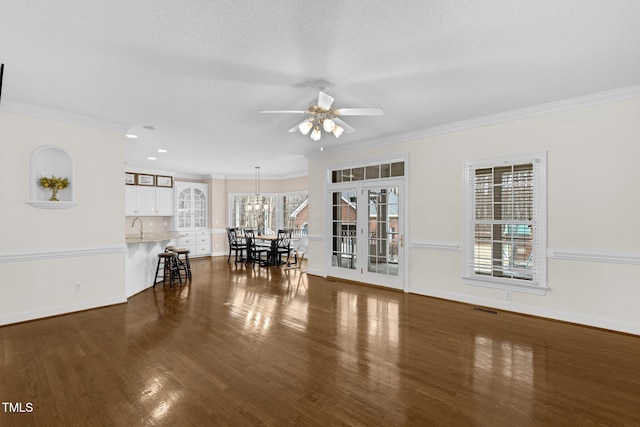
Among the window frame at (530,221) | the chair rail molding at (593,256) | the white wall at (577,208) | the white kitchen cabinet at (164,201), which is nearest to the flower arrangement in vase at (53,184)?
the white kitchen cabinet at (164,201)

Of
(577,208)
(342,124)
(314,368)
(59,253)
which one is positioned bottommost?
(314,368)

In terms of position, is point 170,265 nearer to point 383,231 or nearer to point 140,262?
point 140,262

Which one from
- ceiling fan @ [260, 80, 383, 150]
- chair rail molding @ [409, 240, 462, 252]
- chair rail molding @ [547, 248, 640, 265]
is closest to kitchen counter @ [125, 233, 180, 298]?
ceiling fan @ [260, 80, 383, 150]

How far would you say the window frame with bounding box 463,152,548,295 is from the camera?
155 inches

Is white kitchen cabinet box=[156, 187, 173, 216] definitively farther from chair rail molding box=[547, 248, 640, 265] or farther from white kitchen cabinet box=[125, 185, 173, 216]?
chair rail molding box=[547, 248, 640, 265]

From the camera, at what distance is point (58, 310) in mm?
4055

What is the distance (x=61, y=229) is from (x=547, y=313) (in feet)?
21.4

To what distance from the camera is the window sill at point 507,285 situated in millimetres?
3986

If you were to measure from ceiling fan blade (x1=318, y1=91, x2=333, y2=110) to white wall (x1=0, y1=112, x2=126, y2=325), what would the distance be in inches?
136

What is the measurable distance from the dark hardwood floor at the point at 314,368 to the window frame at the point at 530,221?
45cm

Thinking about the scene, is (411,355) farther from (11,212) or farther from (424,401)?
(11,212)

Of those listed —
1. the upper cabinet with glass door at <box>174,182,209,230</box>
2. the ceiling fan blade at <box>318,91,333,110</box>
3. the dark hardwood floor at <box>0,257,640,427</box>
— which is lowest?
the dark hardwood floor at <box>0,257,640,427</box>

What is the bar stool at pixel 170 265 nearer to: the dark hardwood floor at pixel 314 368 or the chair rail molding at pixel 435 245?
the dark hardwood floor at pixel 314 368

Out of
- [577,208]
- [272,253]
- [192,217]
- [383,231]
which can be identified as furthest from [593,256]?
[192,217]
